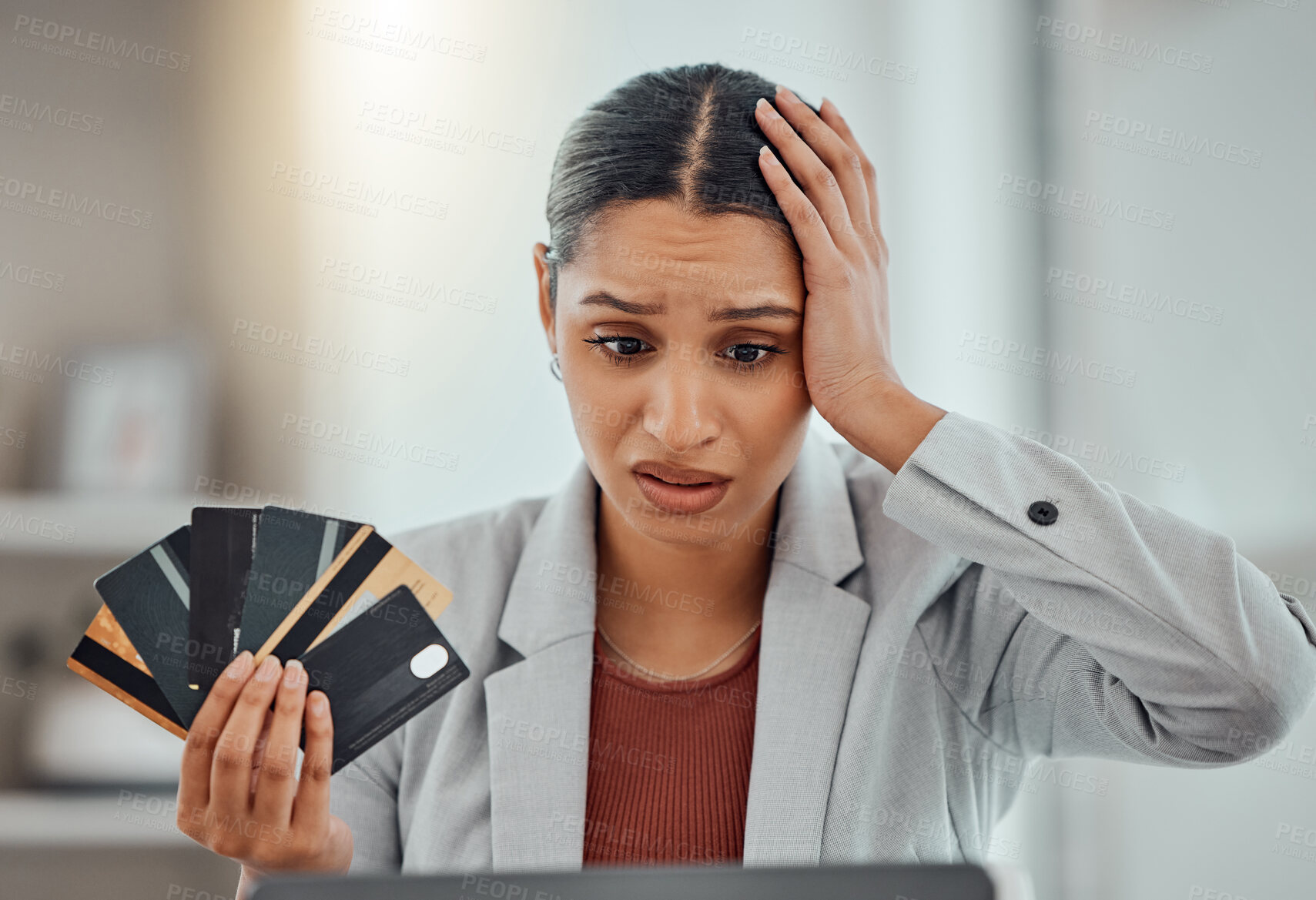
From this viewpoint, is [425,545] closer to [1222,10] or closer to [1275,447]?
[1275,447]

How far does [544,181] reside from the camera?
2266mm

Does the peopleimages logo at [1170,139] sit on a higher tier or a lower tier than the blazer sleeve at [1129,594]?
higher

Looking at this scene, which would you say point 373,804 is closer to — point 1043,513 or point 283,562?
point 283,562

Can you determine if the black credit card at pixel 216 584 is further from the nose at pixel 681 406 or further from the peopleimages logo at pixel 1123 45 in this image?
the peopleimages logo at pixel 1123 45

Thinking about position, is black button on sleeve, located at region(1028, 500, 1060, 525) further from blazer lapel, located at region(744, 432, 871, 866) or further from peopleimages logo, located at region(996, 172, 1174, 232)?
peopleimages logo, located at region(996, 172, 1174, 232)

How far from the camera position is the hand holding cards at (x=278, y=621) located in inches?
43.9

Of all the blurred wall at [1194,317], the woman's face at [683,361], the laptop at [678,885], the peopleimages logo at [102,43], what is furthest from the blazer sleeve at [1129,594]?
the peopleimages logo at [102,43]

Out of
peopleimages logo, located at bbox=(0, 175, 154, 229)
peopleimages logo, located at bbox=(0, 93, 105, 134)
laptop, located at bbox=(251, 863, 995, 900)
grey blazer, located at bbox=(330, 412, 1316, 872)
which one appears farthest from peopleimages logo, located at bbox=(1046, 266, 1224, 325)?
peopleimages logo, located at bbox=(0, 93, 105, 134)

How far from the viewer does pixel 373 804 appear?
136cm

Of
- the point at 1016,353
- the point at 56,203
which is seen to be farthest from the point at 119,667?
the point at 1016,353

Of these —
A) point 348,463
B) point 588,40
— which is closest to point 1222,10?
point 588,40

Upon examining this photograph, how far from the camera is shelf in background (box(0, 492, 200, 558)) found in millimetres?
2123

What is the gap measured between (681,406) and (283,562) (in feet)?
1.61

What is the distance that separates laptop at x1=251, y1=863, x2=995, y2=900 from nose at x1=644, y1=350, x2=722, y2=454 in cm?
70
